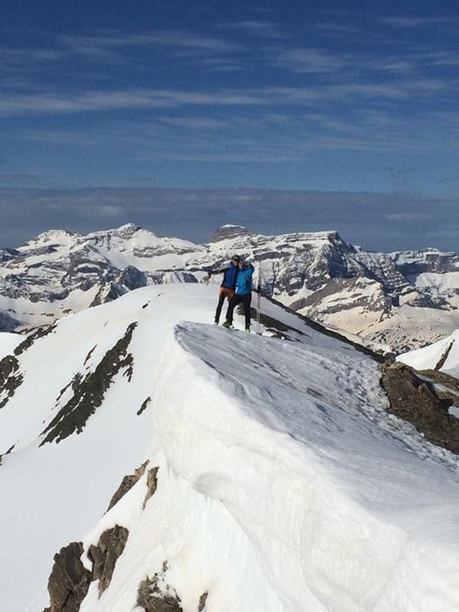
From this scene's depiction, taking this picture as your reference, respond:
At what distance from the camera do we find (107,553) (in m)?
23.0

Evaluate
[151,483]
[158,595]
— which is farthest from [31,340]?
[158,595]

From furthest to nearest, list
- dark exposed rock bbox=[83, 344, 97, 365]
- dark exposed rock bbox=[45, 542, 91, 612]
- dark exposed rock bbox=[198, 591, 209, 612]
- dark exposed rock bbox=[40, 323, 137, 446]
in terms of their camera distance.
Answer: dark exposed rock bbox=[83, 344, 97, 365] < dark exposed rock bbox=[40, 323, 137, 446] < dark exposed rock bbox=[45, 542, 91, 612] < dark exposed rock bbox=[198, 591, 209, 612]

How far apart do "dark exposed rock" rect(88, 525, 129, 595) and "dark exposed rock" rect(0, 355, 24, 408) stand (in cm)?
8238

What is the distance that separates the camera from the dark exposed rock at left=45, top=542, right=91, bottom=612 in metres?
24.0

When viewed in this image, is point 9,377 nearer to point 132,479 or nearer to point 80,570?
point 132,479

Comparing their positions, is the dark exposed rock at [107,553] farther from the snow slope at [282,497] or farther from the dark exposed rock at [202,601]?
the dark exposed rock at [202,601]

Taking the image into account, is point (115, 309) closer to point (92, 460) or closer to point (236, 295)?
point (92, 460)

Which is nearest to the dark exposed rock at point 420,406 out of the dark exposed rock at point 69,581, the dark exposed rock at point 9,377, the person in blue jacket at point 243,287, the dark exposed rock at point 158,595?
the person in blue jacket at point 243,287

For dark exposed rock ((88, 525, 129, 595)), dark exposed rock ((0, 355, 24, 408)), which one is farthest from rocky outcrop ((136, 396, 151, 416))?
dark exposed rock ((0, 355, 24, 408))

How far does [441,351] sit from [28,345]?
253ft

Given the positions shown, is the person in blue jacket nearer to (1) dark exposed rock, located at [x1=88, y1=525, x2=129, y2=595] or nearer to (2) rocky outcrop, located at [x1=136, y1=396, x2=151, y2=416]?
(1) dark exposed rock, located at [x1=88, y1=525, x2=129, y2=595]

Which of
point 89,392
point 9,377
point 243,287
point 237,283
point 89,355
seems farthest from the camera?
point 9,377

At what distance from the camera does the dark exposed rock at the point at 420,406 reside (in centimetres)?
1958

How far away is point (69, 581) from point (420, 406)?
13373 millimetres
